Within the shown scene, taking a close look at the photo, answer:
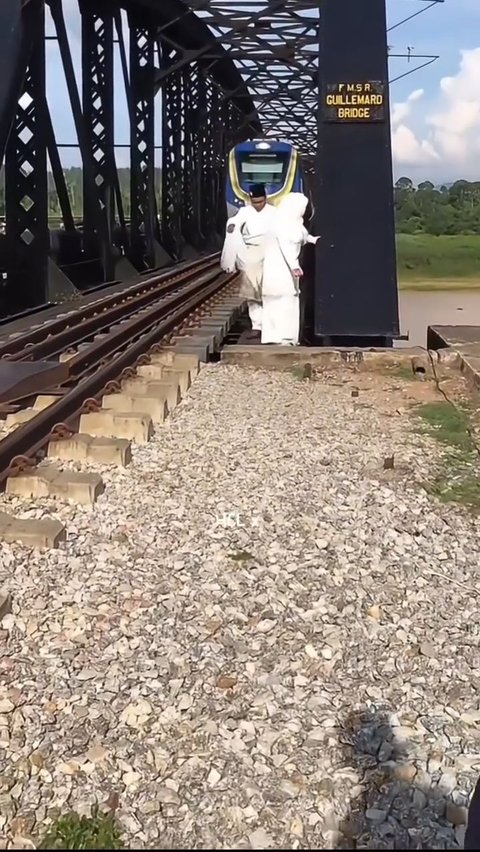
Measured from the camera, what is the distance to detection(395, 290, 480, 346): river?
3026 cm

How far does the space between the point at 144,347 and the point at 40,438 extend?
359 centimetres

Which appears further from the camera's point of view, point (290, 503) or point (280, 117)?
point (280, 117)

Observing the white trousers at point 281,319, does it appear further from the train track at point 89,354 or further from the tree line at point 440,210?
the tree line at point 440,210

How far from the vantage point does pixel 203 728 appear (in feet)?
9.67

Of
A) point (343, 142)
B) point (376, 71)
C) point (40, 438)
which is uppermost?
point (376, 71)

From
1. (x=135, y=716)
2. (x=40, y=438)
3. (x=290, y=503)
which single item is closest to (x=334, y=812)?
(x=135, y=716)

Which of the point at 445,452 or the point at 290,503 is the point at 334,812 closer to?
the point at 290,503

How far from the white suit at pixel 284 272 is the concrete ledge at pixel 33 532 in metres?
Answer: 5.93

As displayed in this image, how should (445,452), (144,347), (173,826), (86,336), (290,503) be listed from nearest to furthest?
(173,826)
(290,503)
(445,452)
(144,347)
(86,336)

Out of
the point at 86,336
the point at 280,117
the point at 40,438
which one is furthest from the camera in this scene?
the point at 280,117

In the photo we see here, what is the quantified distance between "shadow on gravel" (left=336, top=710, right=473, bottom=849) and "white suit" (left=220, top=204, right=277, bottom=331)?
23.9ft

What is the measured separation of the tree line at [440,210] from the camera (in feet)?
221

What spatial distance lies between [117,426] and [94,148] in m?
11.8

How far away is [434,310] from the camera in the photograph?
3744 centimetres
